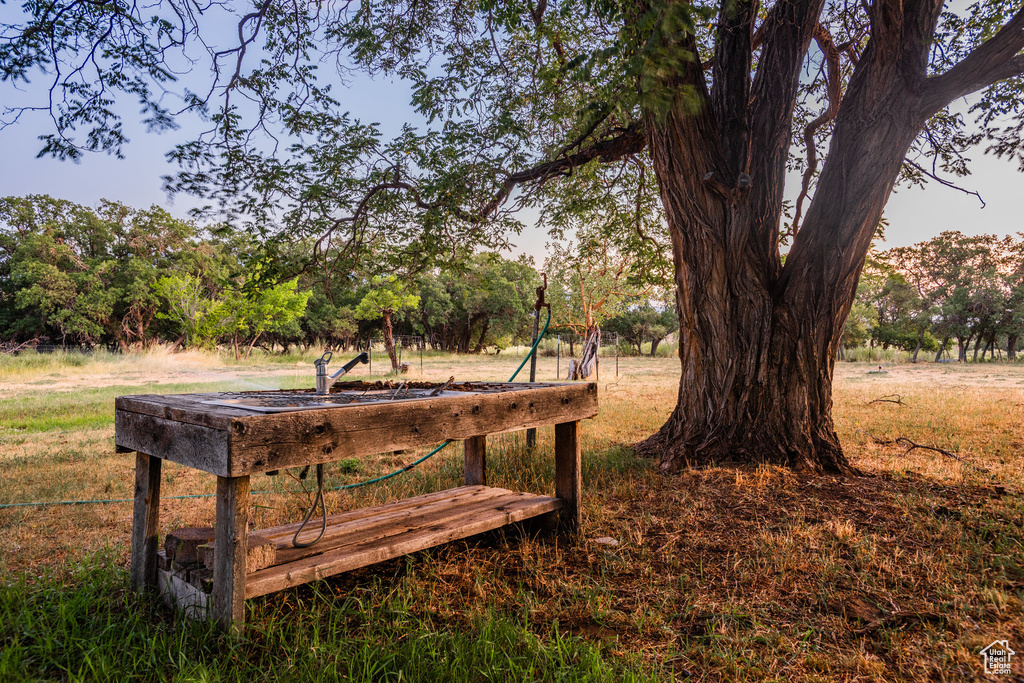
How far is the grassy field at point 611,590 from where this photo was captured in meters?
2.20

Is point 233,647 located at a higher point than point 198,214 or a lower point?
lower

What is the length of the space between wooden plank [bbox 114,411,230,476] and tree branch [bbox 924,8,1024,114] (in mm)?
5811

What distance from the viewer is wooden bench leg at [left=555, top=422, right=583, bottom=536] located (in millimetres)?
3637

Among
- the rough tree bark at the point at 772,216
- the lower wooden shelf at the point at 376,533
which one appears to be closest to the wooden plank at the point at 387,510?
the lower wooden shelf at the point at 376,533

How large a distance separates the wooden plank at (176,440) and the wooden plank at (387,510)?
739 millimetres

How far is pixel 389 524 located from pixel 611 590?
124cm

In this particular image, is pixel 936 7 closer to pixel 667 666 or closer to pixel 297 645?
pixel 667 666

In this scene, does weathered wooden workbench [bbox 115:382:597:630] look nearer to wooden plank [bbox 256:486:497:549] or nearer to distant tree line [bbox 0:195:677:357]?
wooden plank [bbox 256:486:497:549]

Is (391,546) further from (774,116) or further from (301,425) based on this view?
(774,116)

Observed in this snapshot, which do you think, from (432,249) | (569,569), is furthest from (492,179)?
(569,569)

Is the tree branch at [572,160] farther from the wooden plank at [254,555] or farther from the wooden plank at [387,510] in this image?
the wooden plank at [254,555]

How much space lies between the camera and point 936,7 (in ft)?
15.7

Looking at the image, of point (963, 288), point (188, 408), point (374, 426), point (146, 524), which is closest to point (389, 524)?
point (374, 426)

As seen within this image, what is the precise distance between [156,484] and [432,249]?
4363mm
